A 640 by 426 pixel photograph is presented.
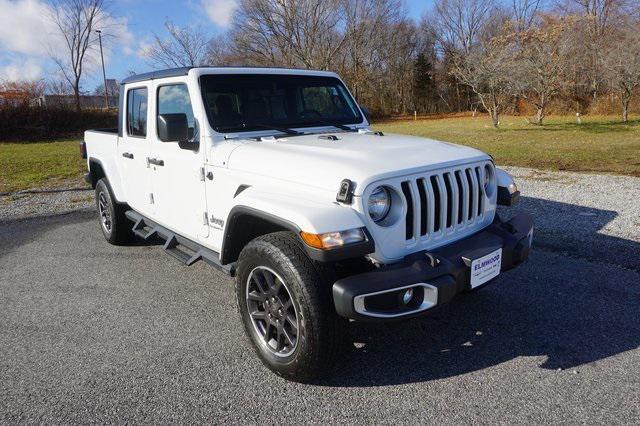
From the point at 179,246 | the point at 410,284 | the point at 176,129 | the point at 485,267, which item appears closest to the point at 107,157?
the point at 179,246

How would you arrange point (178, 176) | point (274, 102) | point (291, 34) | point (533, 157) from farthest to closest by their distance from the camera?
point (291, 34) < point (533, 157) < point (274, 102) < point (178, 176)

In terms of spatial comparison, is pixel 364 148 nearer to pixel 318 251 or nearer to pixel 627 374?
pixel 318 251

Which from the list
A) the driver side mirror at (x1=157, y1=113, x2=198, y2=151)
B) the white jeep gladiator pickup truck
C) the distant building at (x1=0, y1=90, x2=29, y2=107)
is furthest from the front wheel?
the distant building at (x1=0, y1=90, x2=29, y2=107)

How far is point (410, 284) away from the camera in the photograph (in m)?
2.64

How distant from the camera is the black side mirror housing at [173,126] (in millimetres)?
3617

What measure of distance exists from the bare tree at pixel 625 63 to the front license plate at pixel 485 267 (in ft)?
88.2

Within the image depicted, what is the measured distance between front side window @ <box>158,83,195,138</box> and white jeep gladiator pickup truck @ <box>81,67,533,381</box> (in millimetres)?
20

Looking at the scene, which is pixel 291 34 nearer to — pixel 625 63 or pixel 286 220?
pixel 625 63

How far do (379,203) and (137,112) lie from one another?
3.23m

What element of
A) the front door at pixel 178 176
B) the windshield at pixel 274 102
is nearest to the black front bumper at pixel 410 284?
the front door at pixel 178 176

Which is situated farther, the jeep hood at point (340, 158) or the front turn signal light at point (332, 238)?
the jeep hood at point (340, 158)

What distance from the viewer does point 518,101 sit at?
40.5 m

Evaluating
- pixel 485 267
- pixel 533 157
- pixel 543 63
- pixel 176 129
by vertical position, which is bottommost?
pixel 485 267

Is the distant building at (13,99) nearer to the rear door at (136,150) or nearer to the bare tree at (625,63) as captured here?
the rear door at (136,150)
